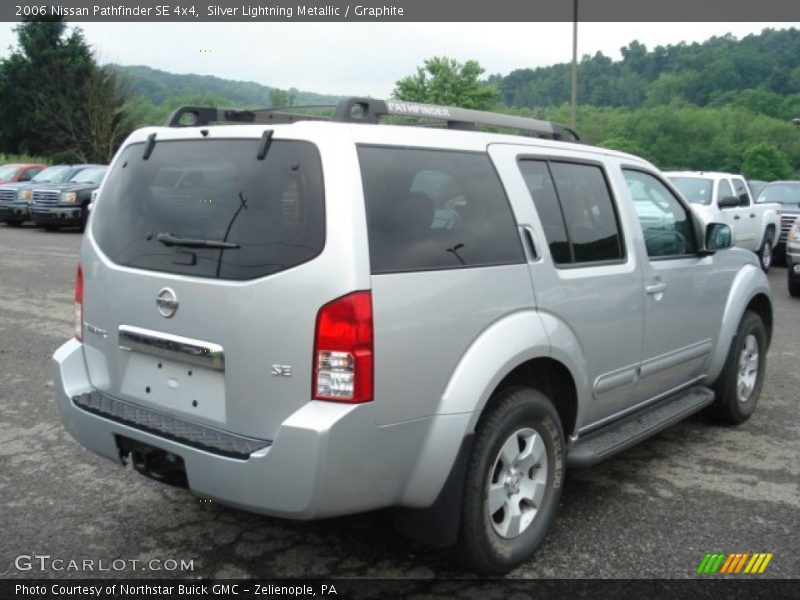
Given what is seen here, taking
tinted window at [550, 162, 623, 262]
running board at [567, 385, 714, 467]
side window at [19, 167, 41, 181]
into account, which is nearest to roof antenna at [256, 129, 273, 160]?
tinted window at [550, 162, 623, 262]

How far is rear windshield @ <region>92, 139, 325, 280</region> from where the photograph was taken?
9.04 ft

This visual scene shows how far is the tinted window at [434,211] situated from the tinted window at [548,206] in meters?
0.26

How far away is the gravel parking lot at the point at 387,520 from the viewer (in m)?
3.26

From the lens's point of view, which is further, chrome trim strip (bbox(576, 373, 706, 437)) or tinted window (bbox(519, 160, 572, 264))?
chrome trim strip (bbox(576, 373, 706, 437))

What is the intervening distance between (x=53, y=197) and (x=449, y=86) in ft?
180

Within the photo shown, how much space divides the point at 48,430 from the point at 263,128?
300 cm

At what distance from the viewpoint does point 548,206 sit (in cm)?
363

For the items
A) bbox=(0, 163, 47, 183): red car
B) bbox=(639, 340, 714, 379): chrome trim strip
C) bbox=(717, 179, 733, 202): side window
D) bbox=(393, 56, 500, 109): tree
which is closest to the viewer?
bbox=(639, 340, 714, 379): chrome trim strip

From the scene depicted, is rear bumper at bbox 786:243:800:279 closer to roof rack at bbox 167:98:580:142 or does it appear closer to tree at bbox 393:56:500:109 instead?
roof rack at bbox 167:98:580:142

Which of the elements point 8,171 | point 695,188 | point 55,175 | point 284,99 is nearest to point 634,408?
point 695,188

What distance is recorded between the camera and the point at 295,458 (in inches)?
103

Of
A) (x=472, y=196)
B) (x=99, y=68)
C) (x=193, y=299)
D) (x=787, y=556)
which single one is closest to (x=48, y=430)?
(x=193, y=299)

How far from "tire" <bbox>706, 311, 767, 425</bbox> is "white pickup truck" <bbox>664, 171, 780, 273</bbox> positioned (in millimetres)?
7039

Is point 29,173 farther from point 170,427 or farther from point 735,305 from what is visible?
point 170,427
